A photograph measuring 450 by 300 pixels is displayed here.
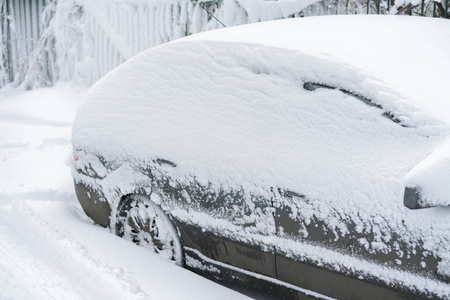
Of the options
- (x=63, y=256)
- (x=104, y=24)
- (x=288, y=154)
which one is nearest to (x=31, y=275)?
(x=63, y=256)

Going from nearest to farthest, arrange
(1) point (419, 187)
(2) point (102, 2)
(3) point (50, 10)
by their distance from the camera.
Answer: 1. (1) point (419, 187)
2. (2) point (102, 2)
3. (3) point (50, 10)

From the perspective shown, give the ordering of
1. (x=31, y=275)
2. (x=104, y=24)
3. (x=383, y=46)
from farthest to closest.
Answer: (x=104, y=24), (x=31, y=275), (x=383, y=46)

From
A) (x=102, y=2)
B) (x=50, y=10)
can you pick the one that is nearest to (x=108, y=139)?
(x=102, y=2)

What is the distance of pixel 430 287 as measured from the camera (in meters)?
2.25

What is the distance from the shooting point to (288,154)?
272cm

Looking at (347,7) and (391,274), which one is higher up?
(347,7)

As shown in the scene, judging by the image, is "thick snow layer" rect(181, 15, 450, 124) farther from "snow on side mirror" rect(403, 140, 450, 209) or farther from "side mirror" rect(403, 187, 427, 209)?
"side mirror" rect(403, 187, 427, 209)

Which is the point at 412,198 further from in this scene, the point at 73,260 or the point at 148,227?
the point at 73,260

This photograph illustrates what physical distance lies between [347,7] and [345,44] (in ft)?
10.4

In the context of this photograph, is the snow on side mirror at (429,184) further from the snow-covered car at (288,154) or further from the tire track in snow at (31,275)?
the tire track in snow at (31,275)

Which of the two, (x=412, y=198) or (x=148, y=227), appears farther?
(x=148, y=227)

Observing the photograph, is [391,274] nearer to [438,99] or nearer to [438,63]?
[438,99]

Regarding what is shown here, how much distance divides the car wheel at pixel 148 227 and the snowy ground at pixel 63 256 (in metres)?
0.08

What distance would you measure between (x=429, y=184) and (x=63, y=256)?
2399 mm
